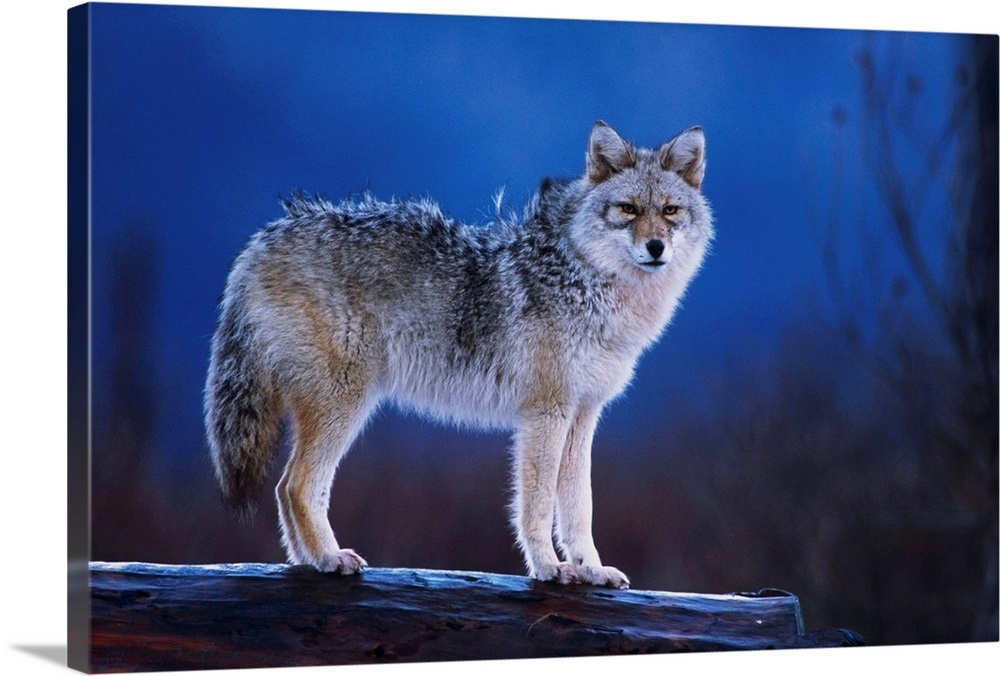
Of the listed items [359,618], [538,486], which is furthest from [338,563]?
[538,486]

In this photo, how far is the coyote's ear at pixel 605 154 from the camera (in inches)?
336

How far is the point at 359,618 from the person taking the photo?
8141 mm

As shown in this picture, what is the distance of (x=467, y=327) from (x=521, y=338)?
0.98ft

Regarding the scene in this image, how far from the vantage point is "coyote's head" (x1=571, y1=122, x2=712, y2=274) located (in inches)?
331

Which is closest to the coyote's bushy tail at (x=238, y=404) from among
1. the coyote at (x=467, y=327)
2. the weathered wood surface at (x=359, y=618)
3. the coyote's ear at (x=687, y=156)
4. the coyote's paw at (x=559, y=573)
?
the coyote at (x=467, y=327)

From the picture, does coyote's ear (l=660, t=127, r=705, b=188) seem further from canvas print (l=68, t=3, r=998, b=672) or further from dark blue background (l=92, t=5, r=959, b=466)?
dark blue background (l=92, t=5, r=959, b=466)

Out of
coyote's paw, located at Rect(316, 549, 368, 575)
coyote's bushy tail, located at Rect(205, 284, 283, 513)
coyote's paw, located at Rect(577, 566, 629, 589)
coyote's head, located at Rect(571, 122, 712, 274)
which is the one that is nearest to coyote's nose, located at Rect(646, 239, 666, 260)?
coyote's head, located at Rect(571, 122, 712, 274)

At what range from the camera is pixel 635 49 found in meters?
8.95

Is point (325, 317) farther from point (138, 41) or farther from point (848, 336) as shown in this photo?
point (848, 336)

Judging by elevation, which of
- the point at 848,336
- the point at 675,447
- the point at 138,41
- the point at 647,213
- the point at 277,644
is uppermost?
the point at 138,41

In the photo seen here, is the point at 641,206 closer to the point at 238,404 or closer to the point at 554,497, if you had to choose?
the point at 554,497

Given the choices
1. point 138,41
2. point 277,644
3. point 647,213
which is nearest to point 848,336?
point 647,213

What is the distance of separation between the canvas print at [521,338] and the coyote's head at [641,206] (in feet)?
0.06

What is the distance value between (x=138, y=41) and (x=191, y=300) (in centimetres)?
134
